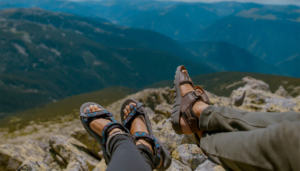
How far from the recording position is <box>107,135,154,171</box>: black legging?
10.0 feet

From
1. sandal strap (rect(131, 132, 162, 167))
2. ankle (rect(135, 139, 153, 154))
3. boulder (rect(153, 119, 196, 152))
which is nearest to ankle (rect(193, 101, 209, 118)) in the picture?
sandal strap (rect(131, 132, 162, 167))

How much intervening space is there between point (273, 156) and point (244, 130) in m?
0.87

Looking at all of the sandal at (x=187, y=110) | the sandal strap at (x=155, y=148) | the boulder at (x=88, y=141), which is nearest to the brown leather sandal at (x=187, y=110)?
the sandal at (x=187, y=110)

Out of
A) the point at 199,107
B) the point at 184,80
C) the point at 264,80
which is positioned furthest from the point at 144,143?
the point at 264,80

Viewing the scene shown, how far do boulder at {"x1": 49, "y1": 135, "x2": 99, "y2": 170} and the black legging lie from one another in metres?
3.56

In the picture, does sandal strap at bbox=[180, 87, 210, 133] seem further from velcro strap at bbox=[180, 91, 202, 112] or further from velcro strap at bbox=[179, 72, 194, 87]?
velcro strap at bbox=[179, 72, 194, 87]

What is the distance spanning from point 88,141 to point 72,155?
2530 millimetres

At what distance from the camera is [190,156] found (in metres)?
5.60

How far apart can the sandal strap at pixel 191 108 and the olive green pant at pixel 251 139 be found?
1.55 feet

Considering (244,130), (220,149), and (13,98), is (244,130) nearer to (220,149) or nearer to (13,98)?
(220,149)

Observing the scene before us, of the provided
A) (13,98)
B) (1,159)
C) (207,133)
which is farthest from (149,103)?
(13,98)

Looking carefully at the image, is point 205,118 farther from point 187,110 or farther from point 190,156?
point 190,156

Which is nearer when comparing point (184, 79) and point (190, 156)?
point (190, 156)

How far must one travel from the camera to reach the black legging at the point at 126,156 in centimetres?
305
